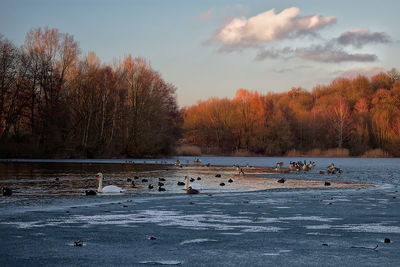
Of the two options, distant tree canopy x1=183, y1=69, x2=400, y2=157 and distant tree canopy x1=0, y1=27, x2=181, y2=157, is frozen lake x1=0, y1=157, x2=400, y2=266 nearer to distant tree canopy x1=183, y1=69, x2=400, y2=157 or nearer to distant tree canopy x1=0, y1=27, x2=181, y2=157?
distant tree canopy x1=0, y1=27, x2=181, y2=157

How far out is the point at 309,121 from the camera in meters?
77.9

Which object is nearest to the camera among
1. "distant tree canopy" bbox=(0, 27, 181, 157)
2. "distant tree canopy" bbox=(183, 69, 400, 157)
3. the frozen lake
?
the frozen lake

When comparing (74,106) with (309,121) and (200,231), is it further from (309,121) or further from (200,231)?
(200,231)

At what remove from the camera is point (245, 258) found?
6734mm

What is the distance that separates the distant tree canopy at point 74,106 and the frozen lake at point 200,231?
38.5 meters

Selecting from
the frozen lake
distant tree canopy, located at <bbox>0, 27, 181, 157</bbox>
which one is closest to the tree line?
distant tree canopy, located at <bbox>0, 27, 181, 157</bbox>

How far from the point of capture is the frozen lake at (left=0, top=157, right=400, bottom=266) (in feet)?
22.1

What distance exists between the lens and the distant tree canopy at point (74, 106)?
50938 mm

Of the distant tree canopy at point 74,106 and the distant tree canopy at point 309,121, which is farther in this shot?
the distant tree canopy at point 309,121

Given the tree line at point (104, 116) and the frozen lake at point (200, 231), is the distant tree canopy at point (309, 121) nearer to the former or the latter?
the tree line at point (104, 116)

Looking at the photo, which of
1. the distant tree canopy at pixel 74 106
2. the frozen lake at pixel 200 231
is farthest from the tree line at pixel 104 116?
the frozen lake at pixel 200 231

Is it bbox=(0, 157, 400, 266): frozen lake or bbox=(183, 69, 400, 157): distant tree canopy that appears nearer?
bbox=(0, 157, 400, 266): frozen lake

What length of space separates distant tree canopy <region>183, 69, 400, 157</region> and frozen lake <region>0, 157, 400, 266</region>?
197ft

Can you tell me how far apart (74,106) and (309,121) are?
4078 centimetres
